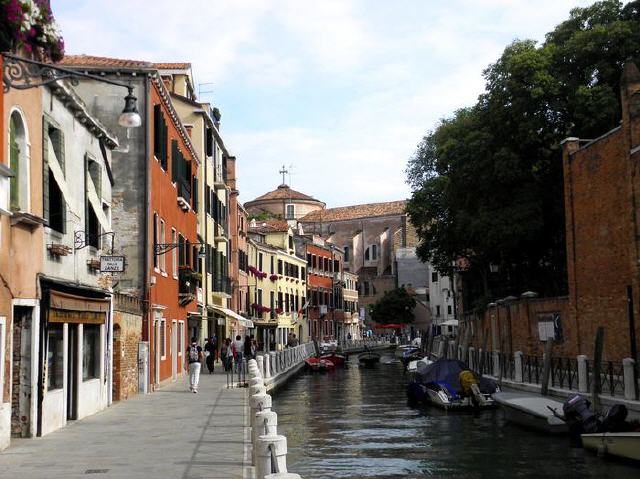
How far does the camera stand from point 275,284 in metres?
59.2

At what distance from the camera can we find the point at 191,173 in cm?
3114

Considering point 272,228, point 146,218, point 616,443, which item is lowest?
point 616,443

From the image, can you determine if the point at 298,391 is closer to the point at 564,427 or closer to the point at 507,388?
the point at 507,388

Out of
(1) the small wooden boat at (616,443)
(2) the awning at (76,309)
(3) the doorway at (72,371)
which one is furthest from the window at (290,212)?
(1) the small wooden boat at (616,443)

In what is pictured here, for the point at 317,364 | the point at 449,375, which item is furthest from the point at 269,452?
the point at 317,364

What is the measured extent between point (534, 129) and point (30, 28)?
75.6ft

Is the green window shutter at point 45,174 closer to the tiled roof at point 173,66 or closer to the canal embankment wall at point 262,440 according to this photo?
the canal embankment wall at point 262,440

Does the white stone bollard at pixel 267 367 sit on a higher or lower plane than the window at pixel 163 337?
lower

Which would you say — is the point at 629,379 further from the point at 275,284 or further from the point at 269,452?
the point at 275,284

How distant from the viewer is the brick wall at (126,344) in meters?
18.9

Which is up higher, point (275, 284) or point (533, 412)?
point (275, 284)

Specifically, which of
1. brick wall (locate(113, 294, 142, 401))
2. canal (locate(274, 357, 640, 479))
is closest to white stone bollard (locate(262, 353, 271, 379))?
canal (locate(274, 357, 640, 479))

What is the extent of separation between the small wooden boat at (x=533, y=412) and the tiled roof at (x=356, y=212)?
72.8 m

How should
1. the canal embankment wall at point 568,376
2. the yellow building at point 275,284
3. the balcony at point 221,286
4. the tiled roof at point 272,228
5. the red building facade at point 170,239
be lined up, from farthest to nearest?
the tiled roof at point 272,228, the yellow building at point 275,284, the balcony at point 221,286, the red building facade at point 170,239, the canal embankment wall at point 568,376
